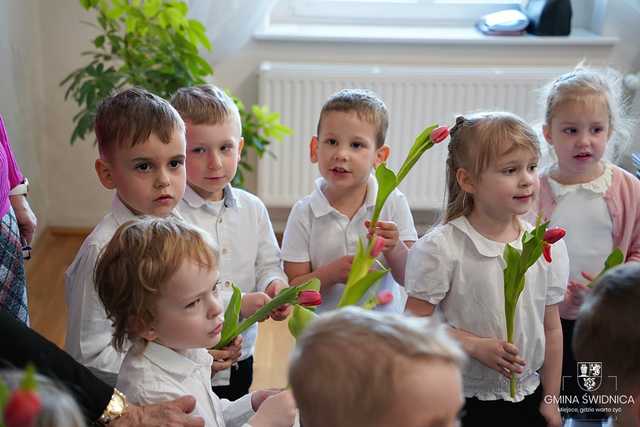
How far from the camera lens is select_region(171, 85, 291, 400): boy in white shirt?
2.10m

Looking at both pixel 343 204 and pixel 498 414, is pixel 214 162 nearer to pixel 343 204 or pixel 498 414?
pixel 343 204

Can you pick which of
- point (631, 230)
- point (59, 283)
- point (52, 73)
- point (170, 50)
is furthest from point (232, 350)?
point (52, 73)

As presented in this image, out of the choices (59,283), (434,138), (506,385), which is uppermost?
(434,138)

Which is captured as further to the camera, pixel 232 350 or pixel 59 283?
pixel 59 283

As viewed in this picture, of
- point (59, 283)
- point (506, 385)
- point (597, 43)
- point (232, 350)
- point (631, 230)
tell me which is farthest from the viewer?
point (597, 43)

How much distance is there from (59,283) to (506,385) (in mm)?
2527

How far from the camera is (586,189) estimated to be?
2303mm

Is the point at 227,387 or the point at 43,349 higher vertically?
the point at 43,349

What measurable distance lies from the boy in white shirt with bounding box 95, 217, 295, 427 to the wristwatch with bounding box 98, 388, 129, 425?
0.6 inches

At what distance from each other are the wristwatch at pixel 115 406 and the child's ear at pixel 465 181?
0.91 meters

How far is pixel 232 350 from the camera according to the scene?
5.75ft

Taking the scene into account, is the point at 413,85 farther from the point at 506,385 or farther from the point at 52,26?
the point at 506,385

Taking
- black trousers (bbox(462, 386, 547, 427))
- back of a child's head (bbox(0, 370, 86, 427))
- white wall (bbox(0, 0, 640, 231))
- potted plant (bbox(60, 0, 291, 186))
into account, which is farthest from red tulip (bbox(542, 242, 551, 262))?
white wall (bbox(0, 0, 640, 231))

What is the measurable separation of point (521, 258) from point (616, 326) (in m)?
0.50
